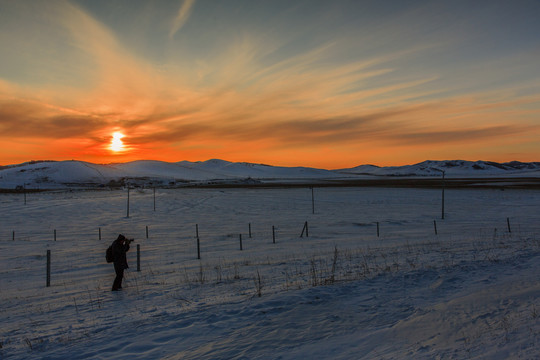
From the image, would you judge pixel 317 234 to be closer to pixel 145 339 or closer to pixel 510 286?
pixel 510 286

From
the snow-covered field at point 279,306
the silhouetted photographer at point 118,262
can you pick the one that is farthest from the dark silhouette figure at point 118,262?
the snow-covered field at point 279,306

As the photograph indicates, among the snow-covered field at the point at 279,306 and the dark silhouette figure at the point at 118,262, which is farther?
the dark silhouette figure at the point at 118,262

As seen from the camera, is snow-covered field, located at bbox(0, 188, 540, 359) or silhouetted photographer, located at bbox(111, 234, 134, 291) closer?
snow-covered field, located at bbox(0, 188, 540, 359)

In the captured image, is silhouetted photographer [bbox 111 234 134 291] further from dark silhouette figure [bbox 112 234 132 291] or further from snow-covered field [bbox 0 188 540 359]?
snow-covered field [bbox 0 188 540 359]

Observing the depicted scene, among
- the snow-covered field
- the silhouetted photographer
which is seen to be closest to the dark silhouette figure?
the silhouetted photographer

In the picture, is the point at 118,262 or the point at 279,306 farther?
the point at 118,262

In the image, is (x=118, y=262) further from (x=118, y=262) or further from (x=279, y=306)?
(x=279, y=306)

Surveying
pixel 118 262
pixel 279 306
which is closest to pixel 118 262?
pixel 118 262

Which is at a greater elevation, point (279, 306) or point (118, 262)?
point (118, 262)

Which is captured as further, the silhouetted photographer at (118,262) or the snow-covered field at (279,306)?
the silhouetted photographer at (118,262)

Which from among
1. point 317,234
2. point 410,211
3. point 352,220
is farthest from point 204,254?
point 410,211

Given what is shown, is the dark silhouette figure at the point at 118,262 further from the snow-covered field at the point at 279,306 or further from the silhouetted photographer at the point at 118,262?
the snow-covered field at the point at 279,306

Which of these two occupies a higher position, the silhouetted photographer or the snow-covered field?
the silhouetted photographer

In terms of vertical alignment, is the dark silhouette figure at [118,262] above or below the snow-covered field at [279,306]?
above
